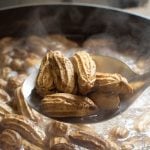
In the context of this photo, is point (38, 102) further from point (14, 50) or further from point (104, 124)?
point (14, 50)

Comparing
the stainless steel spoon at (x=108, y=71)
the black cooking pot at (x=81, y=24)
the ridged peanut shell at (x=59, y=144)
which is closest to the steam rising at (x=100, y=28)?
the black cooking pot at (x=81, y=24)

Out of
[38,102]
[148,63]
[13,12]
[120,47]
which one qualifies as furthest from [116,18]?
[38,102]

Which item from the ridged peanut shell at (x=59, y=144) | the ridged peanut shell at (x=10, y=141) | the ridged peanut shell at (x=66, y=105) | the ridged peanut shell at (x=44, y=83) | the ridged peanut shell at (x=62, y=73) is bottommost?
the ridged peanut shell at (x=10, y=141)


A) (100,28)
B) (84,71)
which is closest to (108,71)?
(84,71)

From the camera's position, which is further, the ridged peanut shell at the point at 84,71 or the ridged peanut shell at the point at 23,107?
the ridged peanut shell at the point at 23,107

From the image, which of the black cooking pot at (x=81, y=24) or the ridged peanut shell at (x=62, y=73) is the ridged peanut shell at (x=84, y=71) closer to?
the ridged peanut shell at (x=62, y=73)

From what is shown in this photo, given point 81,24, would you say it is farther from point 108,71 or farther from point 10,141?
point 10,141
